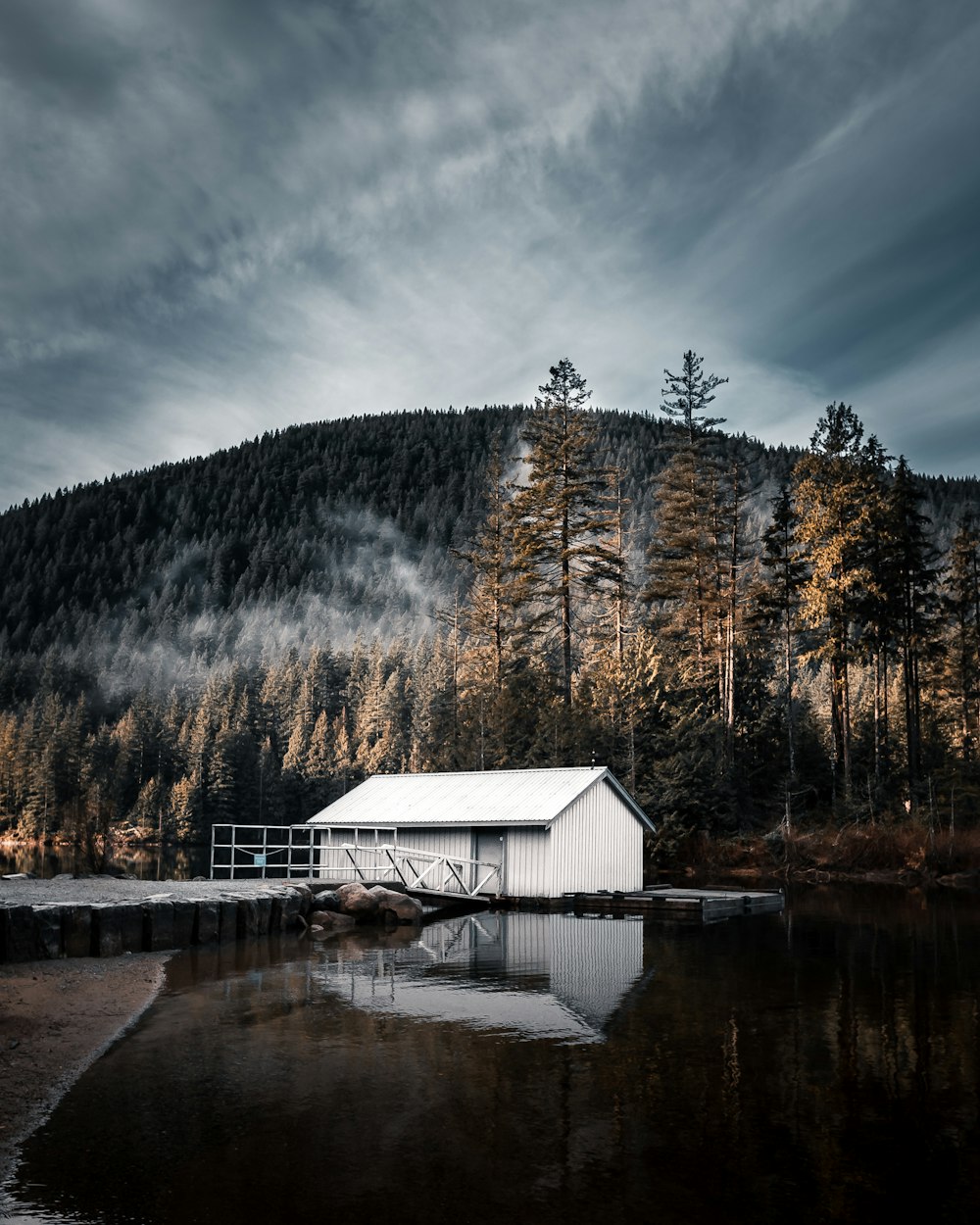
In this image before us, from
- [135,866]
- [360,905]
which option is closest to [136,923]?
[360,905]

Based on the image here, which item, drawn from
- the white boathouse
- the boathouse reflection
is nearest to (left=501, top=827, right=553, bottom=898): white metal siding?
the white boathouse

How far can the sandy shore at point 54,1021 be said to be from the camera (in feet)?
31.6

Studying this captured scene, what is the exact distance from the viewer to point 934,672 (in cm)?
6556

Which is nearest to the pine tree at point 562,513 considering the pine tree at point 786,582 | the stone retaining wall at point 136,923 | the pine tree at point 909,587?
the pine tree at point 786,582

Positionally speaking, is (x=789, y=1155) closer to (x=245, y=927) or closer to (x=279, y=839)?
(x=245, y=927)

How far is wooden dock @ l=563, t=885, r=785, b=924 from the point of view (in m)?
28.4

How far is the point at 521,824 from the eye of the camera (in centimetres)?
3097

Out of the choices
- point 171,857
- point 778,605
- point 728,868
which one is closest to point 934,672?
point 778,605

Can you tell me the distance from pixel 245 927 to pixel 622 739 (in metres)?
27.8

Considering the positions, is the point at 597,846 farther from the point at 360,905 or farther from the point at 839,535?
the point at 839,535

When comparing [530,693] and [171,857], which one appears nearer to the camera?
[530,693]

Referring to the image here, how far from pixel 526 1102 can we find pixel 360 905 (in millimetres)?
18066

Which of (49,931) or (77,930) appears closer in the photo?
(49,931)

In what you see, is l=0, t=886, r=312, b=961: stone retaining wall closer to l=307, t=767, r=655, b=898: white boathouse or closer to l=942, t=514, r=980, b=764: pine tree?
l=307, t=767, r=655, b=898: white boathouse
